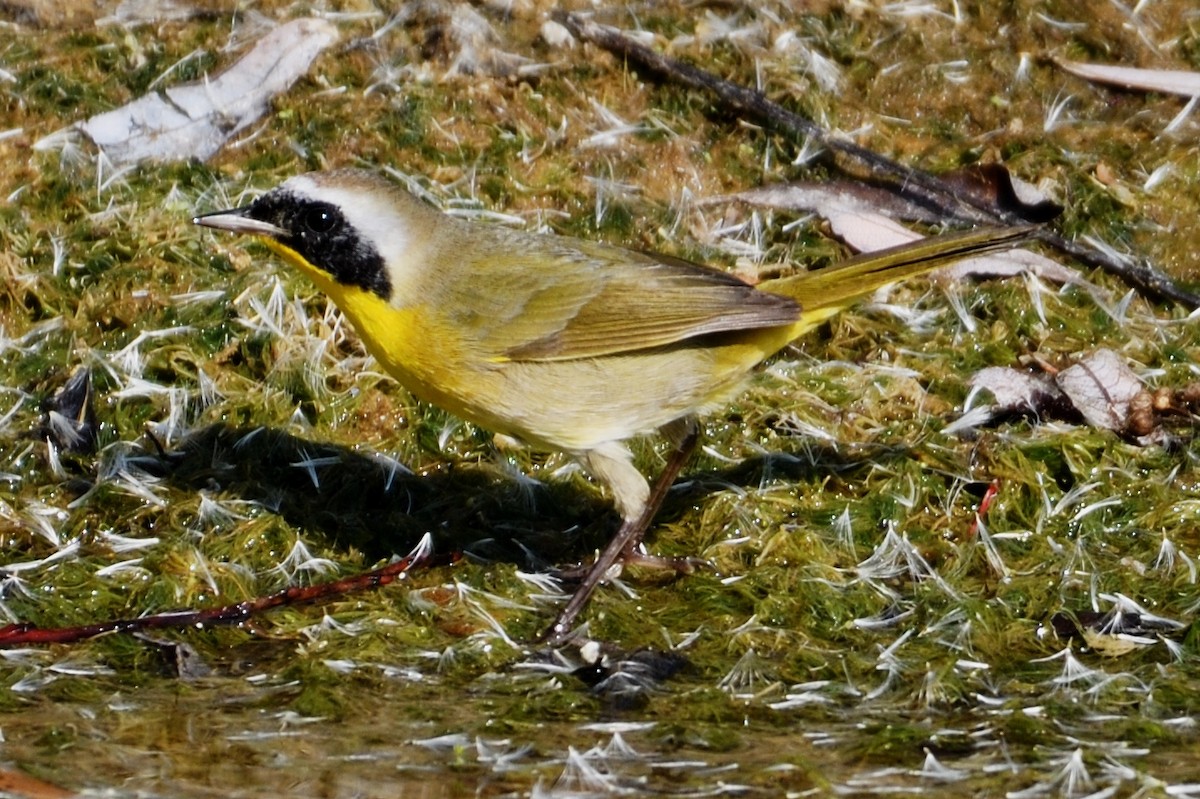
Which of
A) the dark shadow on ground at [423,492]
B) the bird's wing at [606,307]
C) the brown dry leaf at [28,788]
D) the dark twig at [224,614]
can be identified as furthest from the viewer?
the dark shadow on ground at [423,492]

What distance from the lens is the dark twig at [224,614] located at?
5133mm

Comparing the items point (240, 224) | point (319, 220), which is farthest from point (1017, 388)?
point (240, 224)

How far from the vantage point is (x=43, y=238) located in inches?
280

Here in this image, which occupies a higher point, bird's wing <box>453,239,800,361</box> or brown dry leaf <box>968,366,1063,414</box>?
bird's wing <box>453,239,800,361</box>

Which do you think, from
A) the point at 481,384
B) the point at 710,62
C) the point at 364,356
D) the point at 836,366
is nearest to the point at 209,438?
the point at 364,356

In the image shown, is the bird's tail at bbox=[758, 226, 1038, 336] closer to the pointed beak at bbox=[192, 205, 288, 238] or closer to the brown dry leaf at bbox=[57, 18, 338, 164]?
the pointed beak at bbox=[192, 205, 288, 238]

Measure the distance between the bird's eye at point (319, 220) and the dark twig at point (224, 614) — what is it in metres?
1.16

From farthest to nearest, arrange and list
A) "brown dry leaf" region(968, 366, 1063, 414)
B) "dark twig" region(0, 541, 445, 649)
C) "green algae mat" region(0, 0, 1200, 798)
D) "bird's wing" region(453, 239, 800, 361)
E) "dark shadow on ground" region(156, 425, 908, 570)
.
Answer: "brown dry leaf" region(968, 366, 1063, 414) → "dark shadow on ground" region(156, 425, 908, 570) → "bird's wing" region(453, 239, 800, 361) → "dark twig" region(0, 541, 445, 649) → "green algae mat" region(0, 0, 1200, 798)

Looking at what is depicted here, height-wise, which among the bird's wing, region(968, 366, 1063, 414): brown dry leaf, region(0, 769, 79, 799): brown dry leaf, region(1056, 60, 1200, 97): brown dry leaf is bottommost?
region(968, 366, 1063, 414): brown dry leaf

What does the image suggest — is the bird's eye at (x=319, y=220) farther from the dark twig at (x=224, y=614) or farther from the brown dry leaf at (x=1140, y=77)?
the brown dry leaf at (x=1140, y=77)

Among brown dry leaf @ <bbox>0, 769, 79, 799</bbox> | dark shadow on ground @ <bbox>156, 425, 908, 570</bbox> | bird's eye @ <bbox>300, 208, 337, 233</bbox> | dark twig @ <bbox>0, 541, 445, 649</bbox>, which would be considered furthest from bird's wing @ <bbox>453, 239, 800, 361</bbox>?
brown dry leaf @ <bbox>0, 769, 79, 799</bbox>

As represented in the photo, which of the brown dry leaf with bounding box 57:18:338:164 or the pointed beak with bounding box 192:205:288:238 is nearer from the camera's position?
the pointed beak with bounding box 192:205:288:238

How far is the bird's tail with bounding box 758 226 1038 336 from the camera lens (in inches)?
228

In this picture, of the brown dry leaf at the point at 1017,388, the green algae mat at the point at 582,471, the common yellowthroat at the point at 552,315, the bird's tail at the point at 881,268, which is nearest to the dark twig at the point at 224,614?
the green algae mat at the point at 582,471
